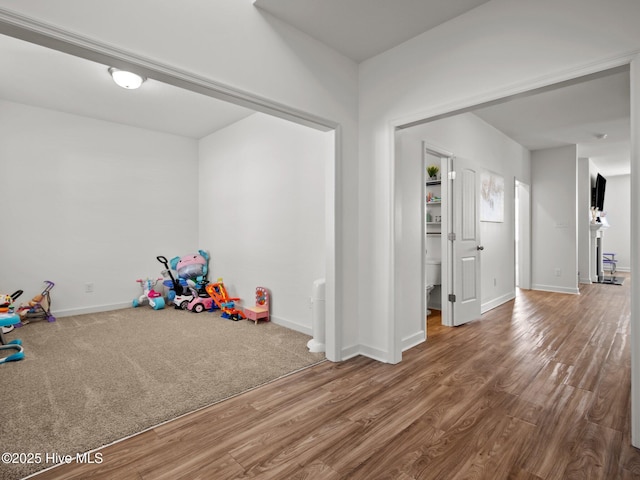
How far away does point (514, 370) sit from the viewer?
2803mm

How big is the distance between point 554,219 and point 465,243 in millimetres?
3588

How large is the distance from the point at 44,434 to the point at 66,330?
2500 mm

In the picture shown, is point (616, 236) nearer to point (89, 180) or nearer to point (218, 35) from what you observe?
point (218, 35)

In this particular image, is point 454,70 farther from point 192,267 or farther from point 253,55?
point 192,267

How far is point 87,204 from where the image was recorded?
487 cm

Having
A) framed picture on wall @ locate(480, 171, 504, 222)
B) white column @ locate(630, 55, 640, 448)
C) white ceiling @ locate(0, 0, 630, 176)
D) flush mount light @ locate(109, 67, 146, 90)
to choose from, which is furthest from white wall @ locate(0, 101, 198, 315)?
white column @ locate(630, 55, 640, 448)

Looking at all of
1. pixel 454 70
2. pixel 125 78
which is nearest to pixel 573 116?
pixel 454 70

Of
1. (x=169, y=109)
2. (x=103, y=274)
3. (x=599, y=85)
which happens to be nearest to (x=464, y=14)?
(x=599, y=85)

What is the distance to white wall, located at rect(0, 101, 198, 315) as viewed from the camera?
4.38 m

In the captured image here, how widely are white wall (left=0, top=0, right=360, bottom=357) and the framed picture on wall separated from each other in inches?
107

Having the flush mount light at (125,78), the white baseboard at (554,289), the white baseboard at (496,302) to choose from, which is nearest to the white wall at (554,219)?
the white baseboard at (554,289)

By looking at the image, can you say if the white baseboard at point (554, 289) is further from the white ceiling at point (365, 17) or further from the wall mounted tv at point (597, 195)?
the white ceiling at point (365, 17)

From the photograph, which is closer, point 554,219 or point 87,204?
point 87,204

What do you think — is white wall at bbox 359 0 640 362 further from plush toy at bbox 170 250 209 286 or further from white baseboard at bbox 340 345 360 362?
plush toy at bbox 170 250 209 286
